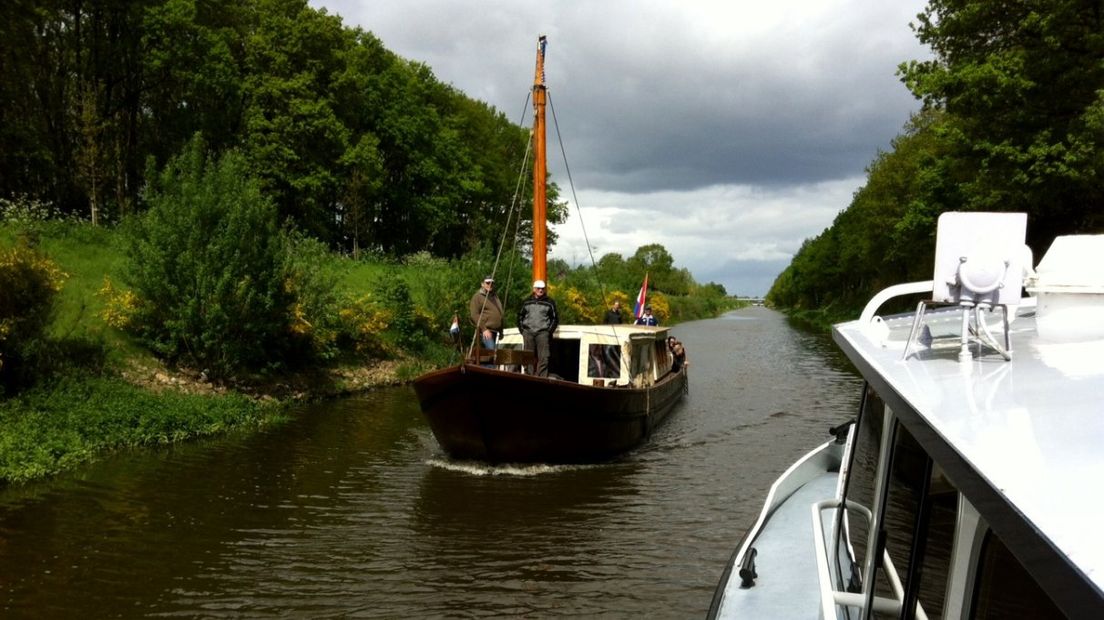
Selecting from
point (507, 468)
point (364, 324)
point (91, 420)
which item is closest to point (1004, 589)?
point (507, 468)

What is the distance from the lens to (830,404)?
21500 mm

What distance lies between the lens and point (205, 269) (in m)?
16.6

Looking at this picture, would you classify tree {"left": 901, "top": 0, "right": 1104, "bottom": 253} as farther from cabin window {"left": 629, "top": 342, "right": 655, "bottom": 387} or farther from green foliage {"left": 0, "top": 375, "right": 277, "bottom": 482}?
green foliage {"left": 0, "top": 375, "right": 277, "bottom": 482}

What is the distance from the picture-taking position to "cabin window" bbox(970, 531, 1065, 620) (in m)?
1.80

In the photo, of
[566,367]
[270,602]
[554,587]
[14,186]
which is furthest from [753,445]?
[14,186]

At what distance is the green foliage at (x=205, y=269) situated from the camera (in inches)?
657

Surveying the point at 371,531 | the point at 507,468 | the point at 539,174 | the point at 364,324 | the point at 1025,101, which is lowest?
the point at 371,531

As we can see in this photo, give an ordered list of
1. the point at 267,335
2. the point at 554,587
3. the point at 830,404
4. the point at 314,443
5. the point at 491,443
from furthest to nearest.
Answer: the point at 830,404
the point at 267,335
the point at 314,443
the point at 491,443
the point at 554,587

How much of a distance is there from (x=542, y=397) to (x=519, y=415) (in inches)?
20.3

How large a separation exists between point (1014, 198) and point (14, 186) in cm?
3618

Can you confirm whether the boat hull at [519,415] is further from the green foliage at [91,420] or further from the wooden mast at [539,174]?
the green foliage at [91,420]

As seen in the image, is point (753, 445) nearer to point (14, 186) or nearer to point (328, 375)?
point (328, 375)

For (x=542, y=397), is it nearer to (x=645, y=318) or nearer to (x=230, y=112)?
(x=645, y=318)

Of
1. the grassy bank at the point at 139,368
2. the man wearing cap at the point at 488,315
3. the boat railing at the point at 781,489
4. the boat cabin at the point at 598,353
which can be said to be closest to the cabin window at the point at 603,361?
the boat cabin at the point at 598,353
